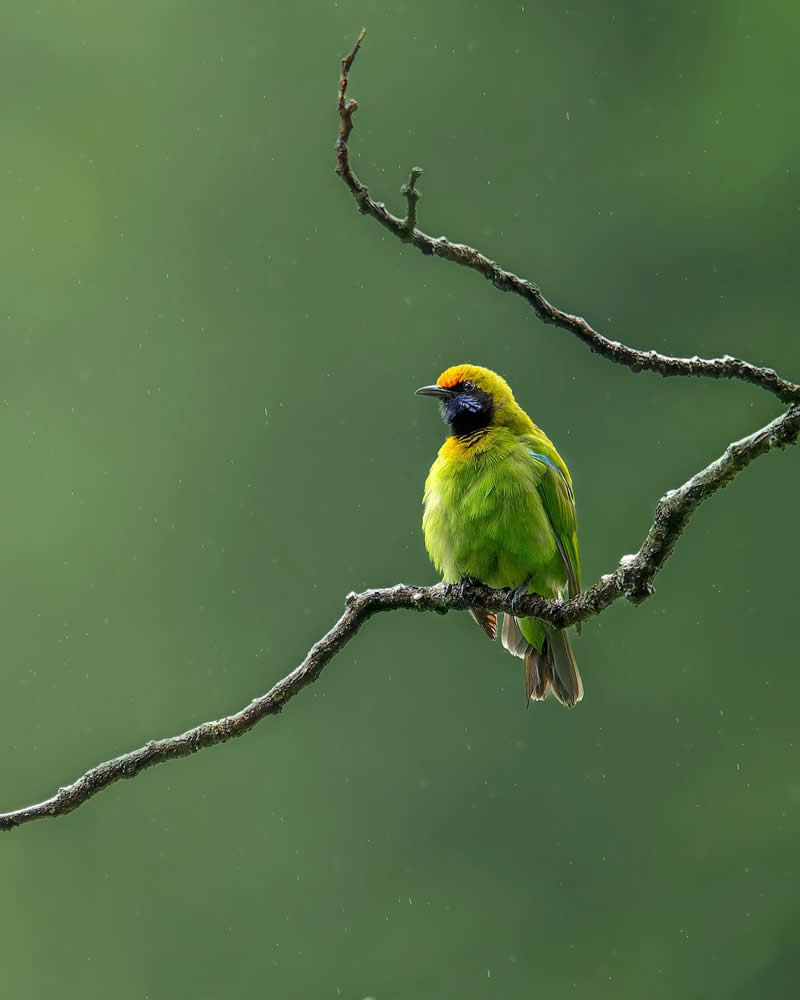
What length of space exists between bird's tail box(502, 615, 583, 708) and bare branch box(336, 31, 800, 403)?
5.67 feet

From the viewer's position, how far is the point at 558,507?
3650 millimetres

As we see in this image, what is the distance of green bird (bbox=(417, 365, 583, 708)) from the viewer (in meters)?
3.54

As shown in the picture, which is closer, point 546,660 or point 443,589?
point 443,589

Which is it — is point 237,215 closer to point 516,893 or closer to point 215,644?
point 215,644

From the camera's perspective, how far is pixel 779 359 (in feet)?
34.2

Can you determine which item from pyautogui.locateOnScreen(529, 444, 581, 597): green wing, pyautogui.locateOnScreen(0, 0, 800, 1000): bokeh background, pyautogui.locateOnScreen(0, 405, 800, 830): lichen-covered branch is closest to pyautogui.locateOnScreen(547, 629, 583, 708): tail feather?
pyautogui.locateOnScreen(529, 444, 581, 597): green wing

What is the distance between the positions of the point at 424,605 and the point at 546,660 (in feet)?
4.56

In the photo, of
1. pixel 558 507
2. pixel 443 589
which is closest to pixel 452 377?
pixel 558 507

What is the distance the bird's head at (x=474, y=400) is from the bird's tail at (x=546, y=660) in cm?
51

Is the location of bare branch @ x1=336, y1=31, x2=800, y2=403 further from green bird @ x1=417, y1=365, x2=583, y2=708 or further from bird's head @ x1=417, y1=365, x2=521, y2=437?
bird's head @ x1=417, y1=365, x2=521, y2=437

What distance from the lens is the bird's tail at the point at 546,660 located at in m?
3.67

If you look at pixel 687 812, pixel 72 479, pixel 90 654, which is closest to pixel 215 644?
pixel 90 654

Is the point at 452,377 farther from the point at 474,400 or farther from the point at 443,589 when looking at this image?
the point at 443,589

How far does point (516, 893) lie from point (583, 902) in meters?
0.48
